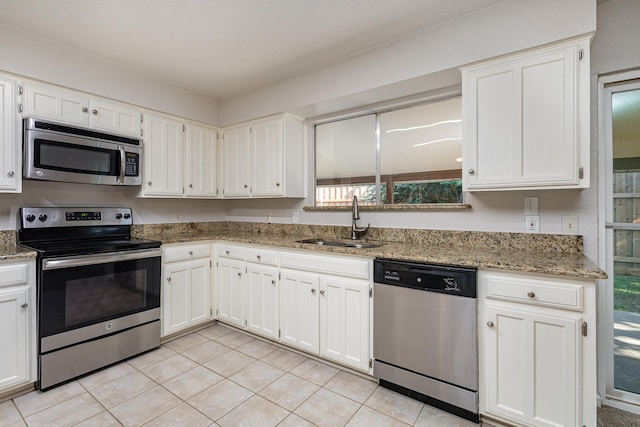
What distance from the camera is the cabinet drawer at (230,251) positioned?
113 inches

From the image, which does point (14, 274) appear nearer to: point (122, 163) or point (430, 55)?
point (122, 163)

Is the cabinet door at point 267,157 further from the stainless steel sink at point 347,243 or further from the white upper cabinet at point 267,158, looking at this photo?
the stainless steel sink at point 347,243

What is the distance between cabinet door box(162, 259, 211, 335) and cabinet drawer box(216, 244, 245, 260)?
0.17m

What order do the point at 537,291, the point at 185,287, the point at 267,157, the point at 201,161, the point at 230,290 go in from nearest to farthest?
1. the point at 537,291
2. the point at 185,287
3. the point at 230,290
4. the point at 267,157
5. the point at 201,161

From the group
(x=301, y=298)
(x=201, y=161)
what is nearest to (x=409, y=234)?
(x=301, y=298)

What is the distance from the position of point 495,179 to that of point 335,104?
5.08 feet

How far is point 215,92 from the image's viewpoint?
3.46 meters

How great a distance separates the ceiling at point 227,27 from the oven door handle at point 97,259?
1646 millimetres

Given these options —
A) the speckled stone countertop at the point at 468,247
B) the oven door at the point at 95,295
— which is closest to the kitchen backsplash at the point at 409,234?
the speckled stone countertop at the point at 468,247

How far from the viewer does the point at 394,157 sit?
282cm

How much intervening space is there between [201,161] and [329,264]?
2065 millimetres

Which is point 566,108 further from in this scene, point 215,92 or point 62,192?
point 62,192

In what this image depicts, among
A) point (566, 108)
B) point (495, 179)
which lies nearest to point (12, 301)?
point (495, 179)

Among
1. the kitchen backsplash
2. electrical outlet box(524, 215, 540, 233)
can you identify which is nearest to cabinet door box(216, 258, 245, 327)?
the kitchen backsplash
